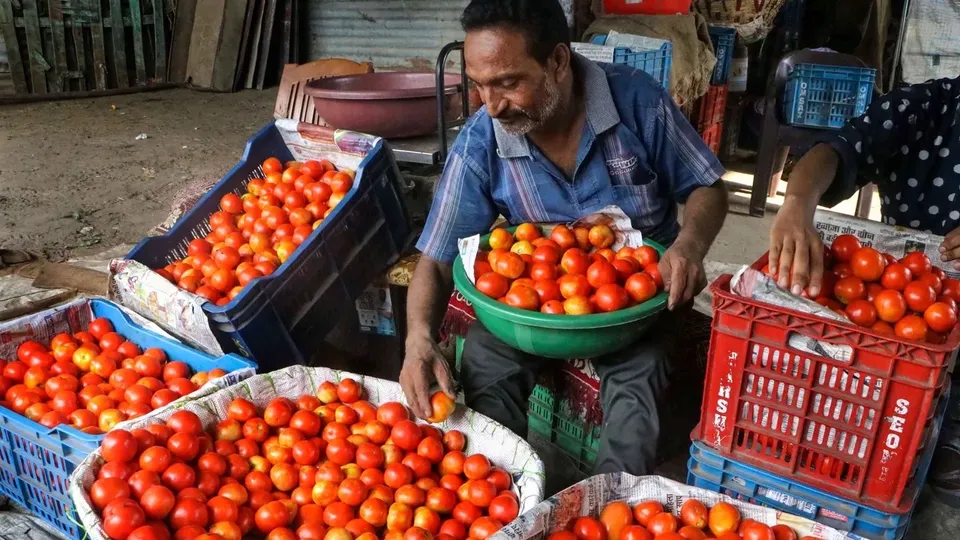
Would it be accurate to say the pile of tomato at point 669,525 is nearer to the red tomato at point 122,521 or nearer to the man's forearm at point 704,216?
the man's forearm at point 704,216

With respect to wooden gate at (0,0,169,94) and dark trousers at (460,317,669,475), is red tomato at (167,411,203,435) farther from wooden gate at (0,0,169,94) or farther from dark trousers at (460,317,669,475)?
A: wooden gate at (0,0,169,94)

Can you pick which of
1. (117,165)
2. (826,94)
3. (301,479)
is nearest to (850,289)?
(301,479)

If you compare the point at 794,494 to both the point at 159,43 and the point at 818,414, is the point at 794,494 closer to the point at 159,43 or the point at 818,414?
the point at 818,414

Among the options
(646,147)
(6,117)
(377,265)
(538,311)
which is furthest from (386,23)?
(538,311)

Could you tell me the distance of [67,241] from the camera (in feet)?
16.2

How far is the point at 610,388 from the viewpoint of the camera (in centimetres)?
219

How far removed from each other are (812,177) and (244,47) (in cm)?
838

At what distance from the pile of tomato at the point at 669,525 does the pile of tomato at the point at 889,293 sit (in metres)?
0.51

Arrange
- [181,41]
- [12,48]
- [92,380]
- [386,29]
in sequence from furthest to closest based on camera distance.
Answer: [181,41]
[12,48]
[386,29]
[92,380]

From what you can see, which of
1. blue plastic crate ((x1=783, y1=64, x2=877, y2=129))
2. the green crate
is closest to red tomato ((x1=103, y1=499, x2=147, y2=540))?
the green crate

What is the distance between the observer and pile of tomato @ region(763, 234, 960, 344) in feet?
5.44

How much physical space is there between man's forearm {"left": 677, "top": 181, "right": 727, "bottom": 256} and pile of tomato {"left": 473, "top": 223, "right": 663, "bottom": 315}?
0.13 metres

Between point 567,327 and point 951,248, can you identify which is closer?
point 567,327

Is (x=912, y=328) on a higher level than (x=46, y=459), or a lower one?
higher
